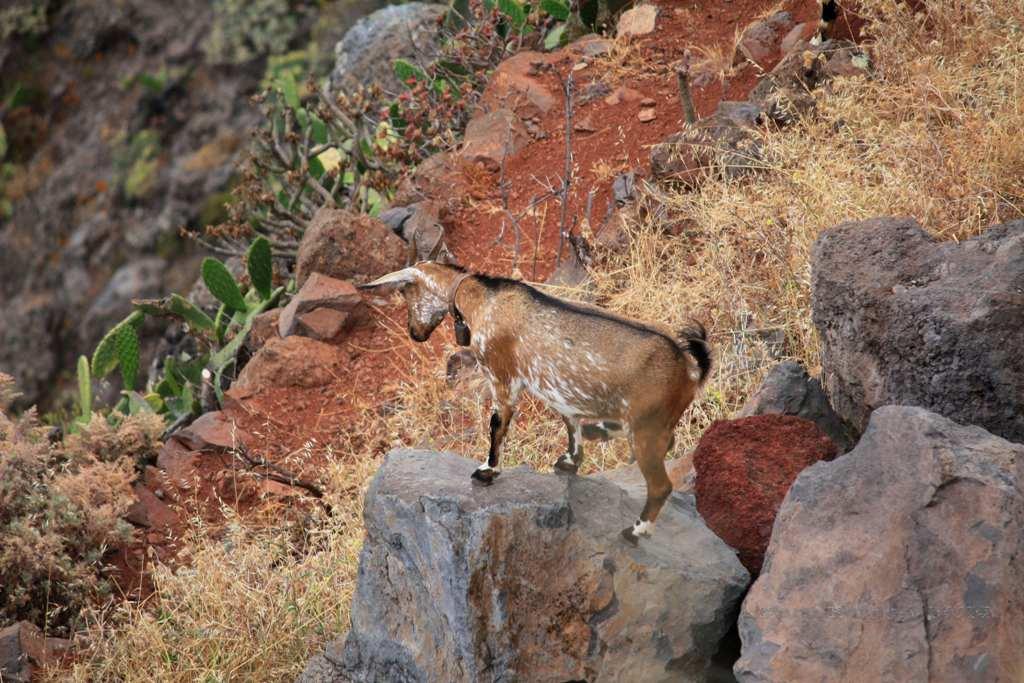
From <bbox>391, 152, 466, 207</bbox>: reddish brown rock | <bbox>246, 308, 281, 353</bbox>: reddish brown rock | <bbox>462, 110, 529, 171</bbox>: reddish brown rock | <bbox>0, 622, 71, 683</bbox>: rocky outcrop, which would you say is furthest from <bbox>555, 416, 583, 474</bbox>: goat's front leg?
<bbox>462, 110, 529, 171</bbox>: reddish brown rock

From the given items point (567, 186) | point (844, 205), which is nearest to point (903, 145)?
point (844, 205)

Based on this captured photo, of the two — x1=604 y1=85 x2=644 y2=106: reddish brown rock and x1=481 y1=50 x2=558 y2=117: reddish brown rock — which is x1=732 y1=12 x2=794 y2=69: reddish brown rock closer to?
x1=604 y1=85 x2=644 y2=106: reddish brown rock

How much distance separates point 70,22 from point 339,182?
10.2m

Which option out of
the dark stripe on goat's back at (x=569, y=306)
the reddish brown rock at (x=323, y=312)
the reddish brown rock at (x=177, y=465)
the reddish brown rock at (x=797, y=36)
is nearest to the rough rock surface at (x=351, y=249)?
the reddish brown rock at (x=323, y=312)

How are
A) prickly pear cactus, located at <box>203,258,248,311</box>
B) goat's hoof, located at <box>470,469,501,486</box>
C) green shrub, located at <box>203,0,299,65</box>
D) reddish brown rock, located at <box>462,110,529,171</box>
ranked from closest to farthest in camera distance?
goat's hoof, located at <box>470,469,501,486</box>
prickly pear cactus, located at <box>203,258,248,311</box>
reddish brown rock, located at <box>462,110,529,171</box>
green shrub, located at <box>203,0,299,65</box>

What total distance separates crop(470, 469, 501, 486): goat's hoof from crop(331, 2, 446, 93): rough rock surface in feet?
27.2

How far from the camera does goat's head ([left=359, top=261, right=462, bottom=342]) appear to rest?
4.43 meters

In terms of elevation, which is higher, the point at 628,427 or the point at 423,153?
the point at 628,427

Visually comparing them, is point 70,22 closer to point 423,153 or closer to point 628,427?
point 423,153

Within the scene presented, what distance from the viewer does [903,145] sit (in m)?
7.00

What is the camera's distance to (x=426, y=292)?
14.6 feet

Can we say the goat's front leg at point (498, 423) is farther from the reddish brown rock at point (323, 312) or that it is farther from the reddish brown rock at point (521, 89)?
the reddish brown rock at point (521, 89)

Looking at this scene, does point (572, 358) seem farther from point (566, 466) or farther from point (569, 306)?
point (566, 466)

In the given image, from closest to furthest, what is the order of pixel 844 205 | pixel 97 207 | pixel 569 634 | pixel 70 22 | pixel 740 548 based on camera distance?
pixel 569 634 → pixel 740 548 → pixel 844 205 → pixel 97 207 → pixel 70 22
